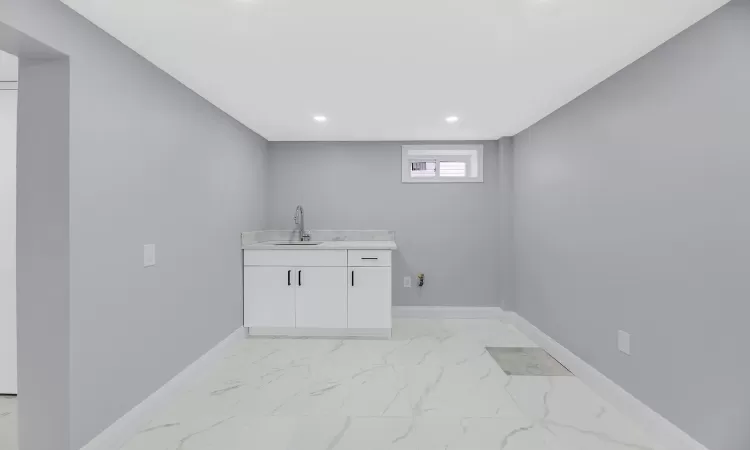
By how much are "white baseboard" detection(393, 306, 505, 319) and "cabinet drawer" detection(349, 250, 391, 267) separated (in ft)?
3.28

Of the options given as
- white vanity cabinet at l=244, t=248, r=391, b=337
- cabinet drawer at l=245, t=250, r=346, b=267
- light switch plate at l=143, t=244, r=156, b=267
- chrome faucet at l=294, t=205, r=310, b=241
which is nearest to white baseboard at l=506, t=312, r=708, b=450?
white vanity cabinet at l=244, t=248, r=391, b=337

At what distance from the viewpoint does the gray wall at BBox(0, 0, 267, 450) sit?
1614 millimetres

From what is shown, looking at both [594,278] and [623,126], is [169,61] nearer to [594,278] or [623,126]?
[623,126]

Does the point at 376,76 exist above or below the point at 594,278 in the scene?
above

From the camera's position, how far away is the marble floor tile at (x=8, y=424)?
187 centimetres

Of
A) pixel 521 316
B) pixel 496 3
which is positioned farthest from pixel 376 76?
pixel 521 316

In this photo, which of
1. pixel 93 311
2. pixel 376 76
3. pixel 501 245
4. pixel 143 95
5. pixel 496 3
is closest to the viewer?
pixel 496 3

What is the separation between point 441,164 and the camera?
434 cm

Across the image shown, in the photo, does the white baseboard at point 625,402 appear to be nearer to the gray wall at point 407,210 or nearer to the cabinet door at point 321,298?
the gray wall at point 407,210

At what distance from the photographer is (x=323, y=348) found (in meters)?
3.27

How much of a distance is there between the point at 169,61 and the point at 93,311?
144cm

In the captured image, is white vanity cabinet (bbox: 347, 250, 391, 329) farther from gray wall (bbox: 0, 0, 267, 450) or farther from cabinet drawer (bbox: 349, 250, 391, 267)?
gray wall (bbox: 0, 0, 267, 450)

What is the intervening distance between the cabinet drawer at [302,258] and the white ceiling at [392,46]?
51.7 inches

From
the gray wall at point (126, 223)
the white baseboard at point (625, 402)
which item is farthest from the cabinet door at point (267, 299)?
the white baseboard at point (625, 402)
